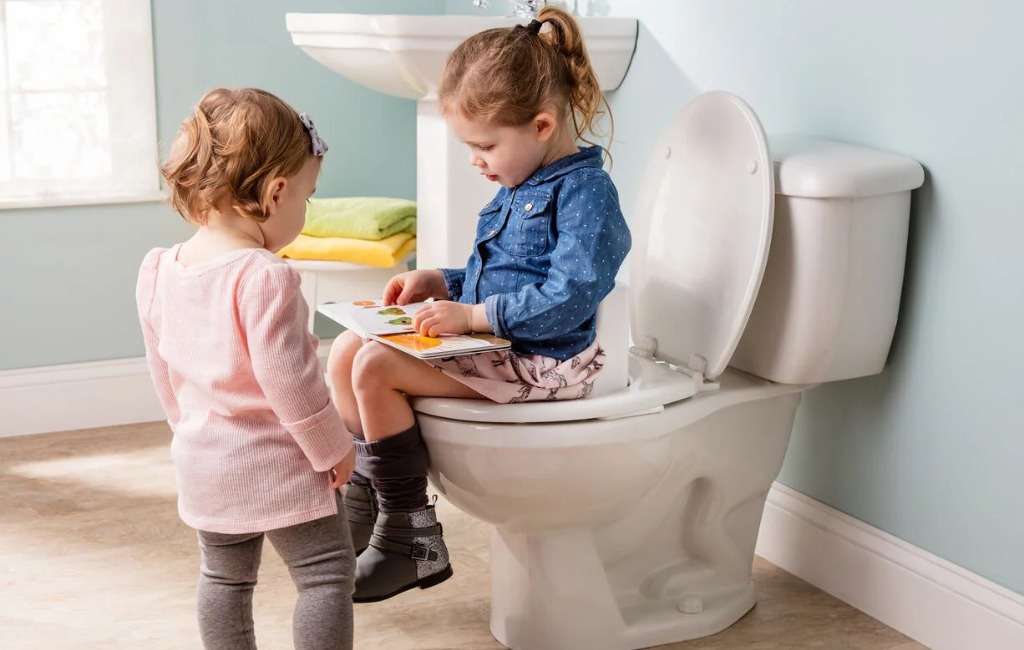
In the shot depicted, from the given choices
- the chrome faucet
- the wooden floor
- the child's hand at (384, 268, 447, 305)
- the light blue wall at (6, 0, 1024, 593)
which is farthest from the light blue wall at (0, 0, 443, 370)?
the child's hand at (384, 268, 447, 305)

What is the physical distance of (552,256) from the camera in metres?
1.50

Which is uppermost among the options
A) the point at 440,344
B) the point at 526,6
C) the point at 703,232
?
the point at 526,6

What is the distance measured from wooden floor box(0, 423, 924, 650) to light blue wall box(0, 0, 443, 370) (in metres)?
0.42

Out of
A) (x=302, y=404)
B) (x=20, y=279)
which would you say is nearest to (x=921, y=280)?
(x=302, y=404)

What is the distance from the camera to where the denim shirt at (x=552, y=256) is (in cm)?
147

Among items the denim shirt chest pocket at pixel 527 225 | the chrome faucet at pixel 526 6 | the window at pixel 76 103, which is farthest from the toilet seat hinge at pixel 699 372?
the window at pixel 76 103

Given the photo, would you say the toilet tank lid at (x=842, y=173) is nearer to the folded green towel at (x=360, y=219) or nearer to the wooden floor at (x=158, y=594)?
the wooden floor at (x=158, y=594)

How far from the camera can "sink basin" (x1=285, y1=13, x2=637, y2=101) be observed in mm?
2061

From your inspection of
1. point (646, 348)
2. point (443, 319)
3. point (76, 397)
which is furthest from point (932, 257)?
point (76, 397)

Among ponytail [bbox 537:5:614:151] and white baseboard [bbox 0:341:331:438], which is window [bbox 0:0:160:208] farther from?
ponytail [bbox 537:5:614:151]

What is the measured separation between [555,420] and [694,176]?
45cm

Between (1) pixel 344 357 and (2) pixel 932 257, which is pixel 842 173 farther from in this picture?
(1) pixel 344 357

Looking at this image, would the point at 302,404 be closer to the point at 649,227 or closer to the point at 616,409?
the point at 616,409

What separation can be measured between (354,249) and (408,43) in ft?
2.01
